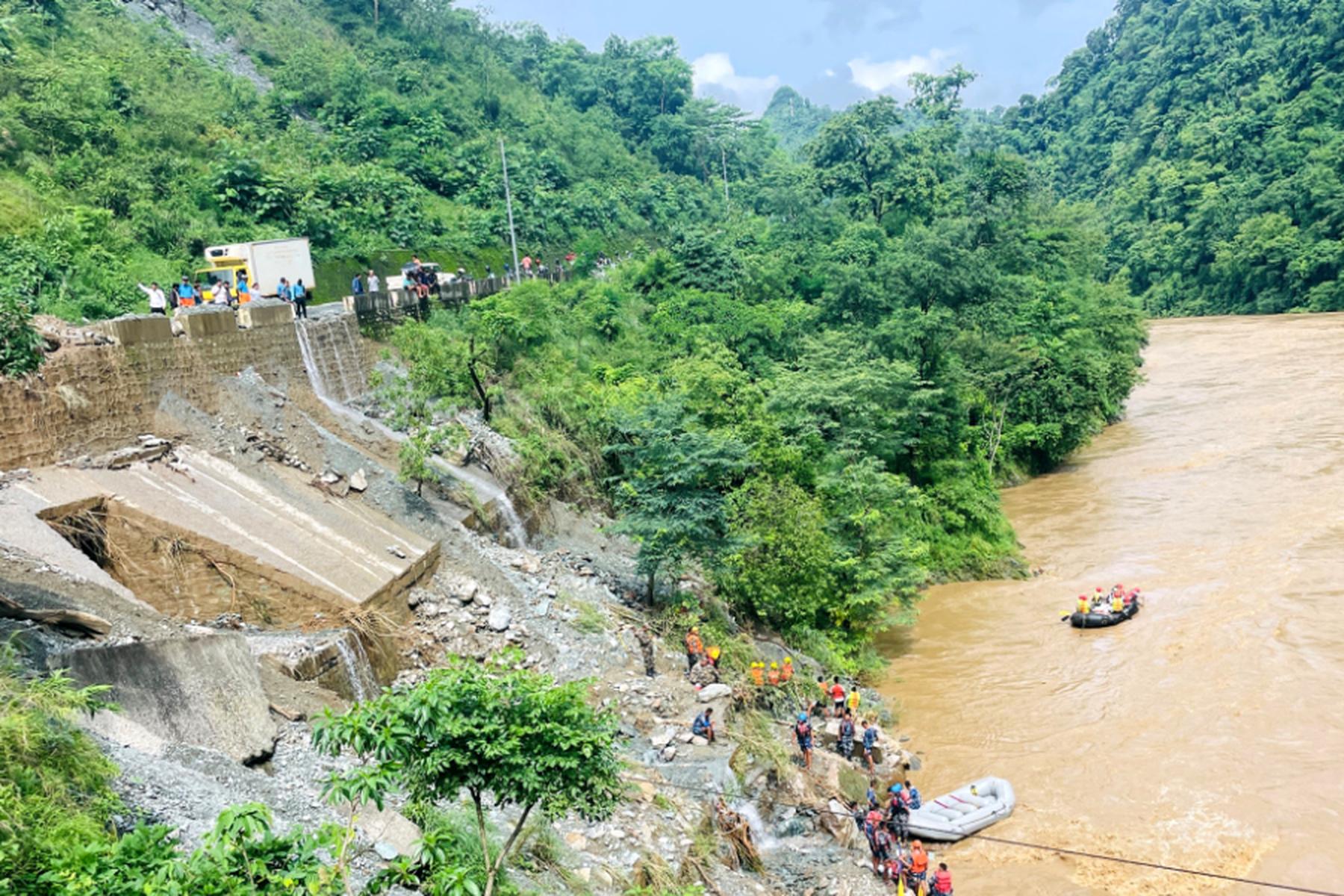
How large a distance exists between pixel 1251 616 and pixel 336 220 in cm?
2664

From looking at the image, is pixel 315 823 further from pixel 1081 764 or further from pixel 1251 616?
pixel 1251 616

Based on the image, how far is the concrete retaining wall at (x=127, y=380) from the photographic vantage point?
523 inches

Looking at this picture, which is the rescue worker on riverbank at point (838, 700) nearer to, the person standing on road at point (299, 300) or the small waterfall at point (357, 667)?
the small waterfall at point (357, 667)

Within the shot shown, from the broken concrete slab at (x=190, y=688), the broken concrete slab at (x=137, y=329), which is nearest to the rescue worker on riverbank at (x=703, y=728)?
the broken concrete slab at (x=190, y=688)

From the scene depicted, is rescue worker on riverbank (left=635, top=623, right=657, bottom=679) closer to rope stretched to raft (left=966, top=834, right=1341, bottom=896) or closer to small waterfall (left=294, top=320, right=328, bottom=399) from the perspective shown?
rope stretched to raft (left=966, top=834, right=1341, bottom=896)

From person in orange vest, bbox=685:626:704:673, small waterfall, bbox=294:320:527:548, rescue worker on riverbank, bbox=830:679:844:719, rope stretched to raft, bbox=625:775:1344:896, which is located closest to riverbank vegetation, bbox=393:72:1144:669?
small waterfall, bbox=294:320:527:548

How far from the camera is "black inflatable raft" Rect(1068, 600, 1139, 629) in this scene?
21.6 metres

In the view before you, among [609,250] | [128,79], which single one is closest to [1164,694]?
[609,250]

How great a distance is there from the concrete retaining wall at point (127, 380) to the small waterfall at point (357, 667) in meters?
4.94

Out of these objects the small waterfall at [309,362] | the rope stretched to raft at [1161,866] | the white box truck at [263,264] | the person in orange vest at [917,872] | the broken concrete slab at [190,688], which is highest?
the white box truck at [263,264]

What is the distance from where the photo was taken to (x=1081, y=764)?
1680cm

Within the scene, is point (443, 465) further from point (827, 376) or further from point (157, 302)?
point (827, 376)

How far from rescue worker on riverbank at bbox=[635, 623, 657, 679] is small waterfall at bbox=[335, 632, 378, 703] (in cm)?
470

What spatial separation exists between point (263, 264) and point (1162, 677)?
67.4 feet
